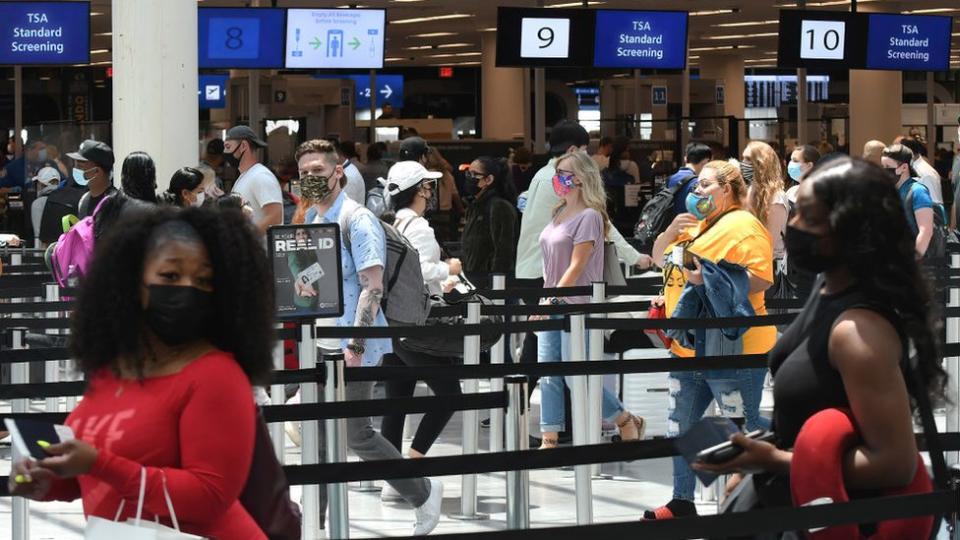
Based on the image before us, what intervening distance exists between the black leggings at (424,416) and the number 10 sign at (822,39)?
13.2 meters

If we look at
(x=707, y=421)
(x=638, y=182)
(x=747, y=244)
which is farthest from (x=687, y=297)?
(x=638, y=182)

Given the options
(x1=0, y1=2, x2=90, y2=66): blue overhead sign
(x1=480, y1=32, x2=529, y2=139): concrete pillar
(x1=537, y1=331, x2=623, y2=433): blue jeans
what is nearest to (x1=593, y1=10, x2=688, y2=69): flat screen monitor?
(x1=0, y1=2, x2=90, y2=66): blue overhead sign

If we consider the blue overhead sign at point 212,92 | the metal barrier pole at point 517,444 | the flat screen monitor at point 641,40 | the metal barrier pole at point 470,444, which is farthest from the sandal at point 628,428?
the blue overhead sign at point 212,92

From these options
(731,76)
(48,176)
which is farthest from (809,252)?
(731,76)

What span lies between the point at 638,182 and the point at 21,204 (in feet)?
27.5

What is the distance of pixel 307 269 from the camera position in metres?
7.49

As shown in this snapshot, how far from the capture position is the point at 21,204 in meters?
23.4

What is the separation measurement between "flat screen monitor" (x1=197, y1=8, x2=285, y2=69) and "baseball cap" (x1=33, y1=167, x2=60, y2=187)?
6.38 feet

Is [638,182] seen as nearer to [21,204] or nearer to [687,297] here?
[21,204]

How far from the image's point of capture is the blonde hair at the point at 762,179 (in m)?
8.63

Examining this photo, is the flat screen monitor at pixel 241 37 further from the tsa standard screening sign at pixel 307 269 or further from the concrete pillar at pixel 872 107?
the concrete pillar at pixel 872 107

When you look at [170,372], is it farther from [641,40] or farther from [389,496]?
[641,40]

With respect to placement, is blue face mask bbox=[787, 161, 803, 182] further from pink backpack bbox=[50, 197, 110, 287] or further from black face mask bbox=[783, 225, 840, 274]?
black face mask bbox=[783, 225, 840, 274]

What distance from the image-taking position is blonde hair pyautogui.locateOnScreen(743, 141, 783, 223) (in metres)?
8.63
